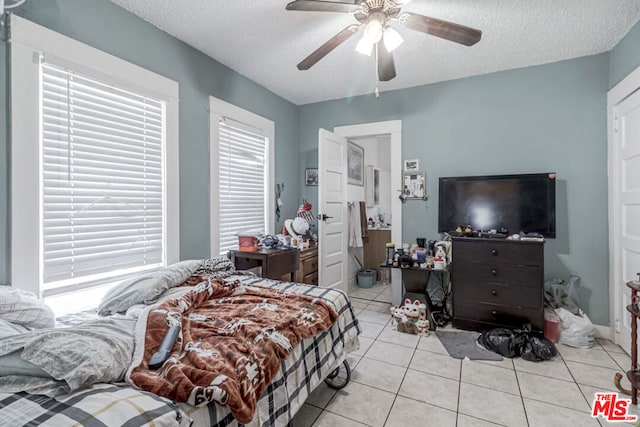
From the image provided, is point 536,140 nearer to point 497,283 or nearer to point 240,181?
point 497,283

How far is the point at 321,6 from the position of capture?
67.6 inches

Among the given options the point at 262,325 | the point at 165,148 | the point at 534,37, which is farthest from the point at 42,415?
the point at 534,37

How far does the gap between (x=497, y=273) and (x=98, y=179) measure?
130 inches

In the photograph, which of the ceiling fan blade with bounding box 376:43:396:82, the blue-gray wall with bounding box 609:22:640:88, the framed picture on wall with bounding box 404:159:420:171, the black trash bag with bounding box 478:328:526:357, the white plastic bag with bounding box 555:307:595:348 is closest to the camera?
the ceiling fan blade with bounding box 376:43:396:82

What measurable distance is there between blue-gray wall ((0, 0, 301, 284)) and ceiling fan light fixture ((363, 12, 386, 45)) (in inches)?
65.4

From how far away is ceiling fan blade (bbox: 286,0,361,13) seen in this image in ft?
5.52

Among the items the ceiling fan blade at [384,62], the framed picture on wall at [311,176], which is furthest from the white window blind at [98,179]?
the framed picture on wall at [311,176]

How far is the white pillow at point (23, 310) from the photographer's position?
1.37 m

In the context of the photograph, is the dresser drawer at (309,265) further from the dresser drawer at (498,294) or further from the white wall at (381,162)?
the white wall at (381,162)

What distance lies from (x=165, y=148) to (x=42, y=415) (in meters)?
2.05

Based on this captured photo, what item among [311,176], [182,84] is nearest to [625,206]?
[311,176]

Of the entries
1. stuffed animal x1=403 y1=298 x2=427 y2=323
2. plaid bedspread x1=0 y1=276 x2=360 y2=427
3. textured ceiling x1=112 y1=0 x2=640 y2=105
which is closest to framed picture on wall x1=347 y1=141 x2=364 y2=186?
textured ceiling x1=112 y1=0 x2=640 y2=105

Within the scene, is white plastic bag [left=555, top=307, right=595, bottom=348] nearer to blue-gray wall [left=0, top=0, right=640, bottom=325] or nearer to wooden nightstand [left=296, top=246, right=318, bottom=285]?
blue-gray wall [left=0, top=0, right=640, bottom=325]

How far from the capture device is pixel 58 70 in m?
1.81
